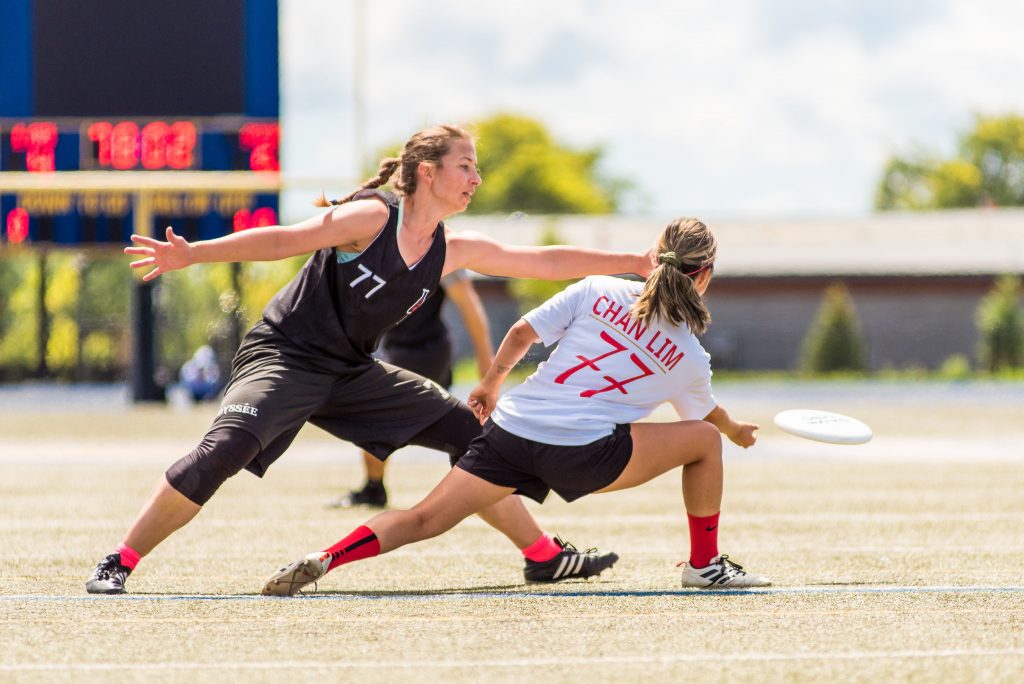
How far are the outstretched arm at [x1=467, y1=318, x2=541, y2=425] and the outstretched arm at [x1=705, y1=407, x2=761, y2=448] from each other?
2.78ft

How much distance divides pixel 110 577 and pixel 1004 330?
3809 centimetres

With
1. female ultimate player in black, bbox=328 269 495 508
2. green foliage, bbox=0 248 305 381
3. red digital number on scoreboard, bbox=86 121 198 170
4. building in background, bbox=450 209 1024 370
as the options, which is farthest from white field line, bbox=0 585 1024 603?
building in background, bbox=450 209 1024 370

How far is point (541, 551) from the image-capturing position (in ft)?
21.3

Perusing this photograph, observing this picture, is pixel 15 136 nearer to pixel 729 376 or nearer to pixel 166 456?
pixel 166 456

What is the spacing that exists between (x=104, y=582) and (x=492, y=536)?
287 cm

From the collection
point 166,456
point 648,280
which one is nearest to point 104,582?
point 648,280

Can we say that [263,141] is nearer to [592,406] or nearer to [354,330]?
[354,330]

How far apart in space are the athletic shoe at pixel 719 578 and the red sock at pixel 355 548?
1279mm

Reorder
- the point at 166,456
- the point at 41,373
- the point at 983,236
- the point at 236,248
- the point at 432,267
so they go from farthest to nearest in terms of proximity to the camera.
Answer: the point at 983,236 → the point at 41,373 → the point at 166,456 → the point at 432,267 → the point at 236,248

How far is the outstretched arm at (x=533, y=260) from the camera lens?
21.1ft

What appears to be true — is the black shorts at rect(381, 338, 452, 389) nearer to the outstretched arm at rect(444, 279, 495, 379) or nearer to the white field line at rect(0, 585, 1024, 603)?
the outstretched arm at rect(444, 279, 495, 379)

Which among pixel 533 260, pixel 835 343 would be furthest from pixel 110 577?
pixel 835 343

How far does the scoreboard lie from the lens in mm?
20953

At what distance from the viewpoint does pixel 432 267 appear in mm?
6227
